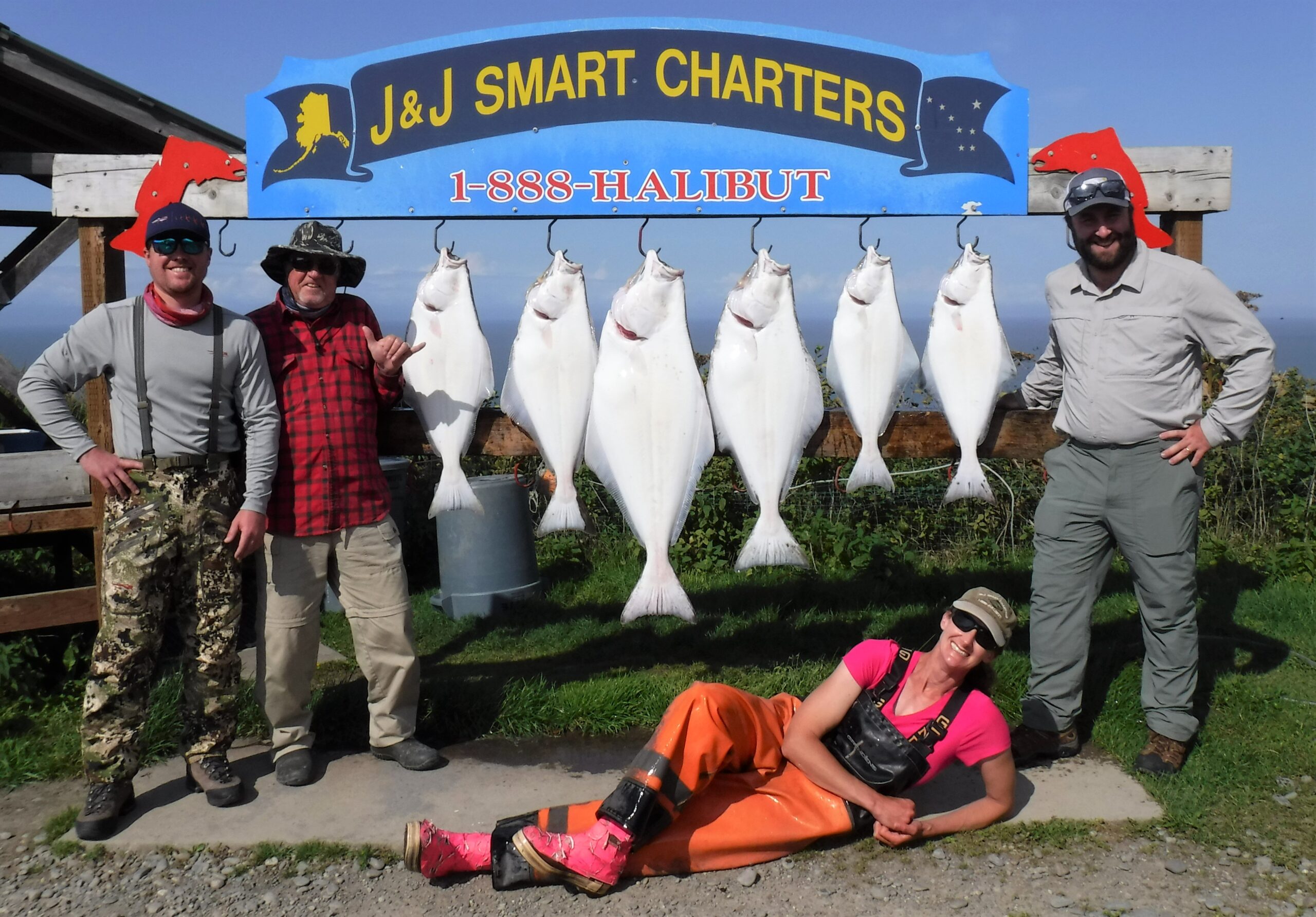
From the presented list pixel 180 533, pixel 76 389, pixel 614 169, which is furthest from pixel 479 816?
pixel 614 169

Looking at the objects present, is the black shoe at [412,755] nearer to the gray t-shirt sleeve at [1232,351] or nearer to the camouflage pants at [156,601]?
the camouflage pants at [156,601]

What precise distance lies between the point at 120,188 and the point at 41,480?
1.37 meters

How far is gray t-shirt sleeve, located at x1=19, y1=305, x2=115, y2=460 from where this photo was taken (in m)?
3.16

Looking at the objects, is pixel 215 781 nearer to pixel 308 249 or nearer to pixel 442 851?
pixel 442 851

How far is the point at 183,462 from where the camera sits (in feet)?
10.7

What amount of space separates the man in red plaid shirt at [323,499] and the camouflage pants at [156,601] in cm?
Answer: 17

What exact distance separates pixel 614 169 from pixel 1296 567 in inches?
193

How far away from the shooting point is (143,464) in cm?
323

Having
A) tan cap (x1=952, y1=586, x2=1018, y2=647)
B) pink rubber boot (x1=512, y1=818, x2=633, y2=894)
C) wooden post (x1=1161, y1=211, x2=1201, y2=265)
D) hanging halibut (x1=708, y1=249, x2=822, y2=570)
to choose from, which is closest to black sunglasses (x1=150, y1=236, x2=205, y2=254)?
hanging halibut (x1=708, y1=249, x2=822, y2=570)

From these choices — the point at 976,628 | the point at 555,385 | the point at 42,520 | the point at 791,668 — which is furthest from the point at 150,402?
the point at 791,668

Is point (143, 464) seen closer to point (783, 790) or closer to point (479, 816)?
point (479, 816)

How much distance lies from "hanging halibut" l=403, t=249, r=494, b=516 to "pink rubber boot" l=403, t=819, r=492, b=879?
1.01 meters

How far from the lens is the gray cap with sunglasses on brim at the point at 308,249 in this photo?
3.40m

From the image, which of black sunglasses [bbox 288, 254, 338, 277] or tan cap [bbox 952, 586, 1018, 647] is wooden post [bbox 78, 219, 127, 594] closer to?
black sunglasses [bbox 288, 254, 338, 277]
